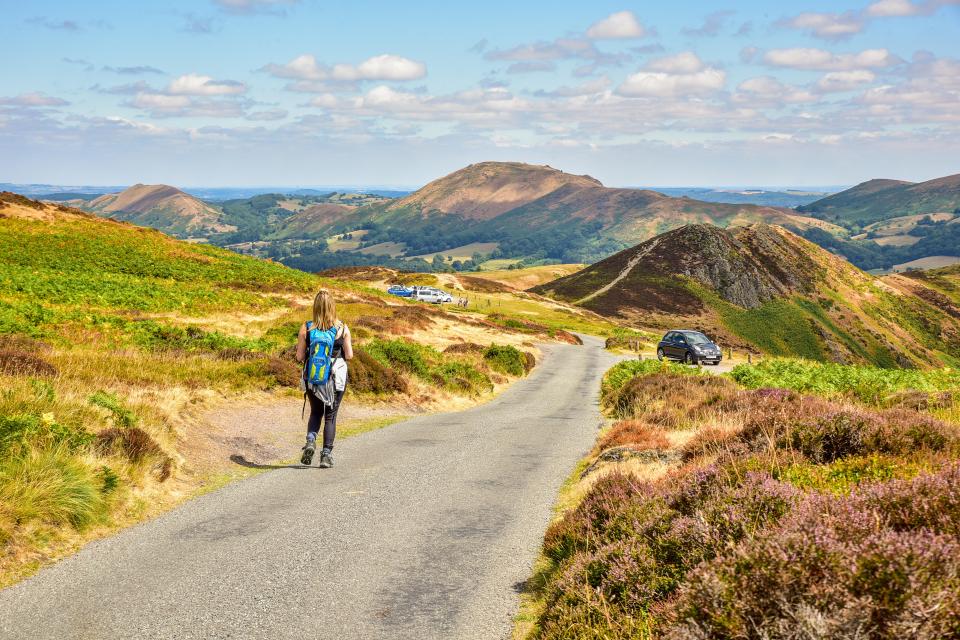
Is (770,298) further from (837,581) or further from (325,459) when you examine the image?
(837,581)

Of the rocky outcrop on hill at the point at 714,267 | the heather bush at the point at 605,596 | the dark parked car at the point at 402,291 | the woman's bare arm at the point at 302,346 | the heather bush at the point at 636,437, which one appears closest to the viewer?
the heather bush at the point at 605,596

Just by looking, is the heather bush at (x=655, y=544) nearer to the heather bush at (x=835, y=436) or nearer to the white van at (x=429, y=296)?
the heather bush at (x=835, y=436)

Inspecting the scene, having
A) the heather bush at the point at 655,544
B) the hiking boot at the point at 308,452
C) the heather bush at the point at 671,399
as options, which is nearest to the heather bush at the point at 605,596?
the heather bush at the point at 655,544

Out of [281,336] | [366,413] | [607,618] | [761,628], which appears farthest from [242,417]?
[281,336]

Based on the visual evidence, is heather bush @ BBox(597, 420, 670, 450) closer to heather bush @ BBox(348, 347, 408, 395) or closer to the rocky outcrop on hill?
heather bush @ BBox(348, 347, 408, 395)

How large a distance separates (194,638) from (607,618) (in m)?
3.23

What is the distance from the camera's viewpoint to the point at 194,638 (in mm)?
5387

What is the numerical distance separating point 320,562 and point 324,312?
4.87 m

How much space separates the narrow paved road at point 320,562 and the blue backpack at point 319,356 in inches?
61.5

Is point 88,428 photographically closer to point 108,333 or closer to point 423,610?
point 423,610

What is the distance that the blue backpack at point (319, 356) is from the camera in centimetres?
1108

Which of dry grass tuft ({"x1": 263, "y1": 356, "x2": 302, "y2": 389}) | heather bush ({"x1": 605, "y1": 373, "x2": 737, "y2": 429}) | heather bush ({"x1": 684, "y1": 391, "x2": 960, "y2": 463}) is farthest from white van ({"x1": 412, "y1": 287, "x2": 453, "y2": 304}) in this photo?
heather bush ({"x1": 684, "y1": 391, "x2": 960, "y2": 463})

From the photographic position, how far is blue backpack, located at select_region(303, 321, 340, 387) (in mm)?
11078

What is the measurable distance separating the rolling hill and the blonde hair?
94958mm
